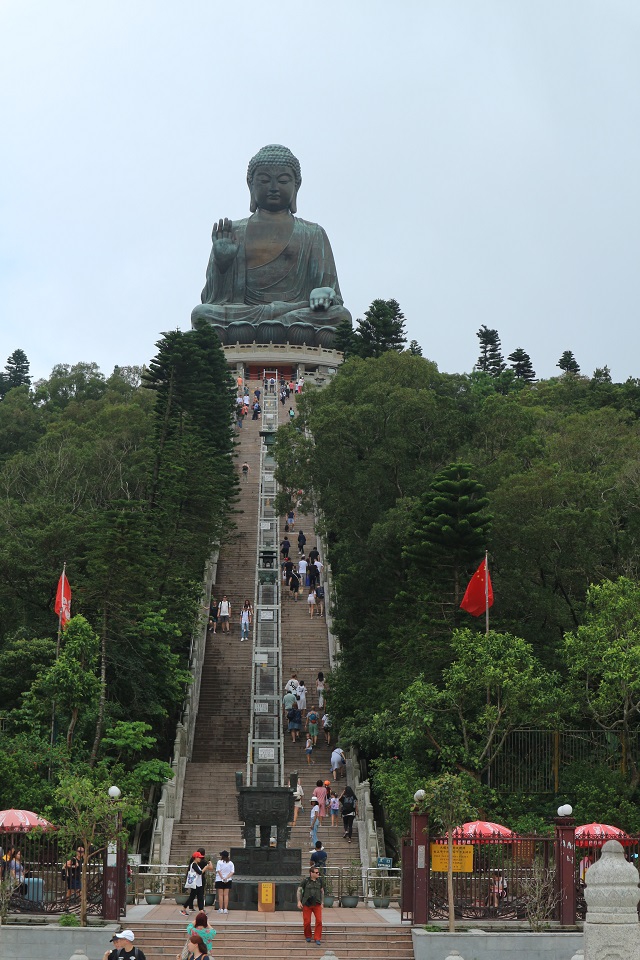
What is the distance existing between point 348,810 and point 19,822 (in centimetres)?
680

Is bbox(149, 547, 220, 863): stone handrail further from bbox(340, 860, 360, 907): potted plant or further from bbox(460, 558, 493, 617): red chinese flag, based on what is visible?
bbox(460, 558, 493, 617): red chinese flag

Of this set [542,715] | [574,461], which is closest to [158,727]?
[542,715]

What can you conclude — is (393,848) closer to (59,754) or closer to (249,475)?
(59,754)

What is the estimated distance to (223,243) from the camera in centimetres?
6431

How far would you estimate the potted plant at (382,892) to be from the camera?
19.8 meters

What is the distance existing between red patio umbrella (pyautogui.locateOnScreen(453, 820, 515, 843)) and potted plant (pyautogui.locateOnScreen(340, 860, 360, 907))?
1994 millimetres

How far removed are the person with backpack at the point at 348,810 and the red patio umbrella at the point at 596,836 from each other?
16.5 ft

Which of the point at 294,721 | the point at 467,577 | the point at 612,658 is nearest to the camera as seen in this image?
the point at 612,658

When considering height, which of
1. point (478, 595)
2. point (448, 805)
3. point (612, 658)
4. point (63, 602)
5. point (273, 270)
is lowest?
point (448, 805)

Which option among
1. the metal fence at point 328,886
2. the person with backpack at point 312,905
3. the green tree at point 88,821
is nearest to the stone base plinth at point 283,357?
the metal fence at point 328,886

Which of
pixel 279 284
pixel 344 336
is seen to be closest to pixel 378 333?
pixel 344 336

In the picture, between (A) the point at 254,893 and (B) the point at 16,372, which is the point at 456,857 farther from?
(B) the point at 16,372

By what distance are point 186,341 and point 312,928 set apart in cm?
2557

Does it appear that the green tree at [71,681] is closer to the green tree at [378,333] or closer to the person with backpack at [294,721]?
the person with backpack at [294,721]
